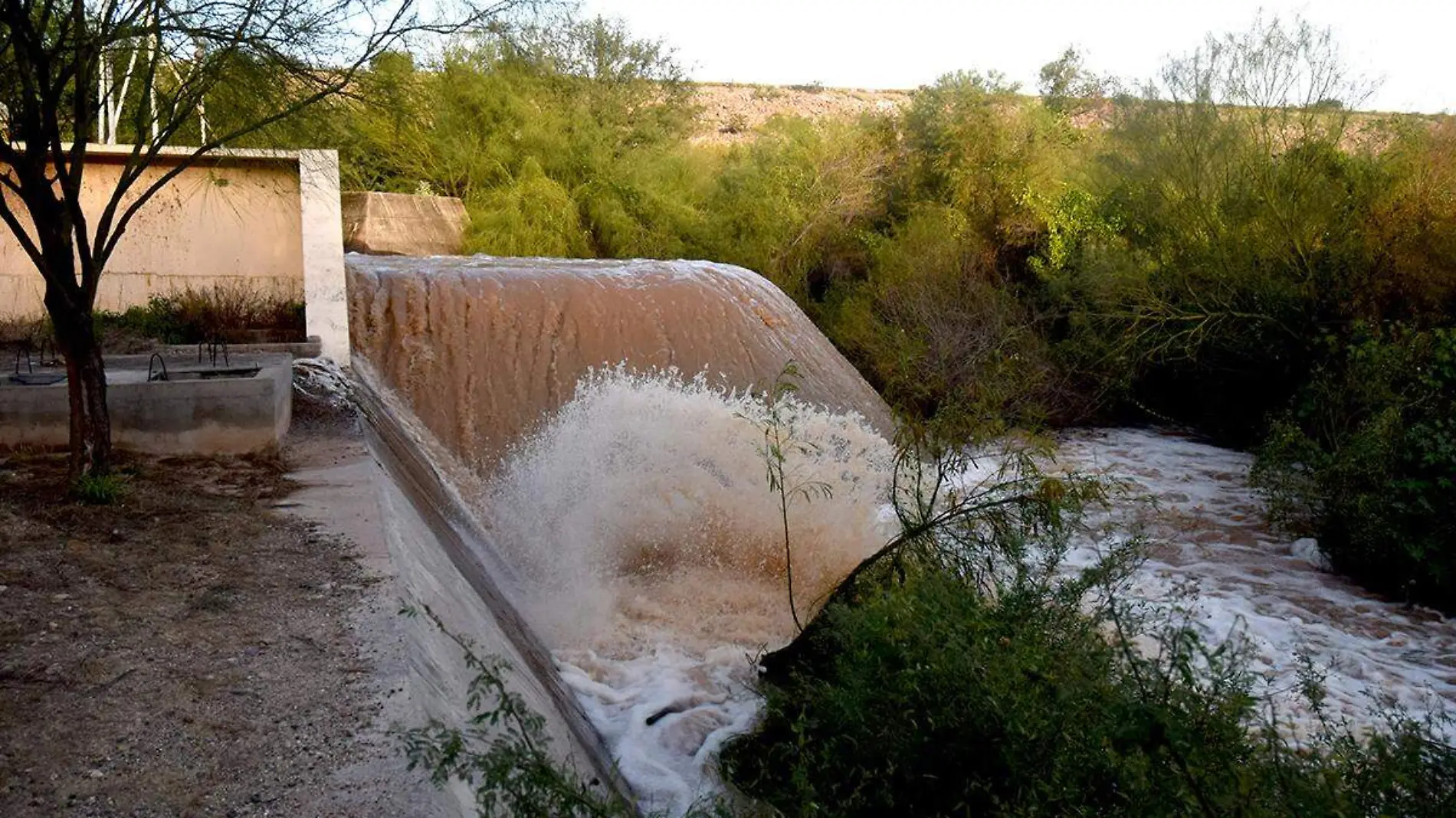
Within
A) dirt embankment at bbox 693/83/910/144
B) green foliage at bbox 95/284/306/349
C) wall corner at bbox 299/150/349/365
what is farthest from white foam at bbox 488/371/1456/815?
dirt embankment at bbox 693/83/910/144

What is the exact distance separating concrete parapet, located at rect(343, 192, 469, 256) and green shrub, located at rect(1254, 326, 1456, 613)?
1433 centimetres

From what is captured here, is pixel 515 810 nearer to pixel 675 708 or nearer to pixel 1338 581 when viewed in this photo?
pixel 675 708

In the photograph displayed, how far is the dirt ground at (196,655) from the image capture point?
2.77 metres

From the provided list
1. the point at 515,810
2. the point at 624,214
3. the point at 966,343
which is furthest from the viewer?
the point at 624,214

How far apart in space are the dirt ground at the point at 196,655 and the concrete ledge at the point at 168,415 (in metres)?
0.50

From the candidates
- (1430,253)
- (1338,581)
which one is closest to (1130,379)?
(1430,253)

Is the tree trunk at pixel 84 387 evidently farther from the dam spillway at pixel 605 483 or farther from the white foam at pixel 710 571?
the white foam at pixel 710 571

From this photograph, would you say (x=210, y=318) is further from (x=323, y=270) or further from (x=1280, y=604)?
(x=1280, y=604)

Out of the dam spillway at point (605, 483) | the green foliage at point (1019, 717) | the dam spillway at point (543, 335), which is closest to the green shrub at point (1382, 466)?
the dam spillway at point (605, 483)

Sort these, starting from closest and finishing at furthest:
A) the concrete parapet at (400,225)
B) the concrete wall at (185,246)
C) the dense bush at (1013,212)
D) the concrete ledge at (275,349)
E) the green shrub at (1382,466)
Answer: the green shrub at (1382,466) < the concrete ledge at (275,349) < the concrete wall at (185,246) < the dense bush at (1013,212) < the concrete parapet at (400,225)

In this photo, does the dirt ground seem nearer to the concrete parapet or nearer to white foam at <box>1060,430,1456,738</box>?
white foam at <box>1060,430,1456,738</box>

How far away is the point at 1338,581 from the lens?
865 cm

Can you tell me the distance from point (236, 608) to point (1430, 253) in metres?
12.3

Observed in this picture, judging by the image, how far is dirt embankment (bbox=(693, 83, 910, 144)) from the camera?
4541 centimetres
